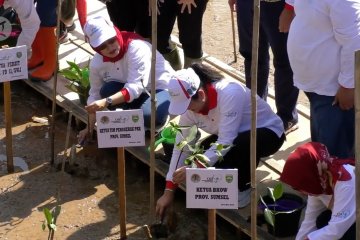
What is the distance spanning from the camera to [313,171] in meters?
3.87

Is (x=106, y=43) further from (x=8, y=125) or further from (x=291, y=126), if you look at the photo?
(x=291, y=126)

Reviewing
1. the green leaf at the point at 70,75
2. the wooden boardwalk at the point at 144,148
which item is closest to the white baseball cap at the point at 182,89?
the wooden boardwalk at the point at 144,148

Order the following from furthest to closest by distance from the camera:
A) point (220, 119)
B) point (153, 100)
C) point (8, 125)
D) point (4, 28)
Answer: point (4, 28), point (8, 125), point (220, 119), point (153, 100)

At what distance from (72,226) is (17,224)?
0.32 metres

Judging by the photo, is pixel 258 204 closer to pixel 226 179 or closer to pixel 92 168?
pixel 226 179

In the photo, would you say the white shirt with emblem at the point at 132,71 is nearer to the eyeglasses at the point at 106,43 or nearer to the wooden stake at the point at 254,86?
the eyeglasses at the point at 106,43

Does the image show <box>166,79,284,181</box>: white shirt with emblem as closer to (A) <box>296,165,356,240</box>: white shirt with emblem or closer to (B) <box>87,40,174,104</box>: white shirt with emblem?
(B) <box>87,40,174,104</box>: white shirt with emblem

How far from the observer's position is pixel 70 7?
6719 mm

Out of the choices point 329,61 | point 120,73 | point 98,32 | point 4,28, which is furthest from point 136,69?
point 329,61

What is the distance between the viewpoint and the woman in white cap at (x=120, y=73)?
5.25 m

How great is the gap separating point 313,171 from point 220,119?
962mm

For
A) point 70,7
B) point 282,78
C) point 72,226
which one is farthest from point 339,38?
point 70,7

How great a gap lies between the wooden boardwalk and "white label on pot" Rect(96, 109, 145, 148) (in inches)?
24.7

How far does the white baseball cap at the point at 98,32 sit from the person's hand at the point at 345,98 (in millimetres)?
1594
